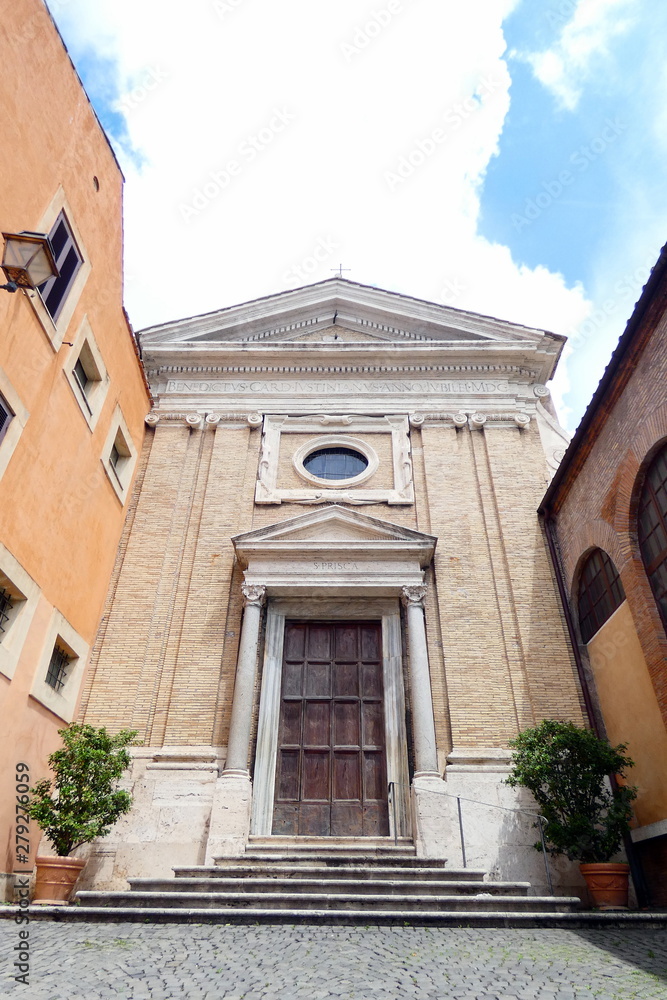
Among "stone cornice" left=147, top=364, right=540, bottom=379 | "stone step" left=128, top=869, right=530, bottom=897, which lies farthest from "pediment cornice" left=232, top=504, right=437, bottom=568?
"stone step" left=128, top=869, right=530, bottom=897

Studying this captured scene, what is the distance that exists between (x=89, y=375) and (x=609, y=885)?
9.96m

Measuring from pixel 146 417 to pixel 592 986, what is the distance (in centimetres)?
1172

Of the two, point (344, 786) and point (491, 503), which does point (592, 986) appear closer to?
point (344, 786)

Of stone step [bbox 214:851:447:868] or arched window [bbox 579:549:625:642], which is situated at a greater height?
arched window [bbox 579:549:625:642]

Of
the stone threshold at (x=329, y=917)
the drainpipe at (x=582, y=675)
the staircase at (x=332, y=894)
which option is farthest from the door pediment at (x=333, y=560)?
the stone threshold at (x=329, y=917)

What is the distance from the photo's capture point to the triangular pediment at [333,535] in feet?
36.8

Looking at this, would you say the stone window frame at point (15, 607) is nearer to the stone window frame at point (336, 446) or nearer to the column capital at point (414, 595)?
the column capital at point (414, 595)

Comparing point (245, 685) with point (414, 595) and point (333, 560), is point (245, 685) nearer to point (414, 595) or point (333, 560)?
point (333, 560)

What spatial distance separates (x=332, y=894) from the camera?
6504 millimetres

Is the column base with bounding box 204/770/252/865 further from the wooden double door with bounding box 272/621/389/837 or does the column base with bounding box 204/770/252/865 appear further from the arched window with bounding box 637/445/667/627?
the arched window with bounding box 637/445/667/627

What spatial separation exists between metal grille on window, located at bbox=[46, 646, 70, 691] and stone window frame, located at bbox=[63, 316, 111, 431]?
3424 millimetres

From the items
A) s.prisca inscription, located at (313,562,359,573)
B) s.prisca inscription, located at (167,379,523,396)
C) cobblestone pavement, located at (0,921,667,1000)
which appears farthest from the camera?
s.prisca inscription, located at (167,379,523,396)

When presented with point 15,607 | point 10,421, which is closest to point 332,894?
point 15,607

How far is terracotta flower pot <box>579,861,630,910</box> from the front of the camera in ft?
24.9
